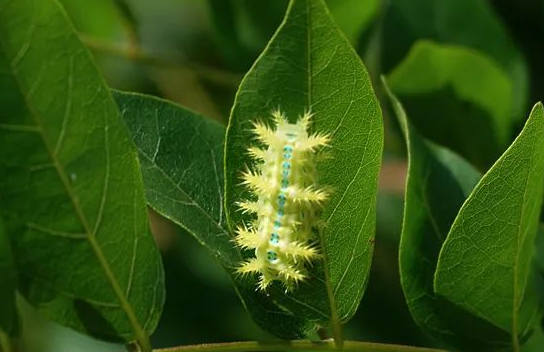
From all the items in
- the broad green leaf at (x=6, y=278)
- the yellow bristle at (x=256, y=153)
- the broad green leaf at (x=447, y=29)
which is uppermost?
the broad green leaf at (x=447, y=29)

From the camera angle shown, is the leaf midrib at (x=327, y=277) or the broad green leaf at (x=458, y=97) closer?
the leaf midrib at (x=327, y=277)

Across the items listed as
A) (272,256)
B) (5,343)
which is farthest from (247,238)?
(5,343)

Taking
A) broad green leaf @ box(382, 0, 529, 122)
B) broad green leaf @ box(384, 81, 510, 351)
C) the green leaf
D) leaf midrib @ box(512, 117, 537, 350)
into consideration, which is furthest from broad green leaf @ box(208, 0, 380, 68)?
leaf midrib @ box(512, 117, 537, 350)

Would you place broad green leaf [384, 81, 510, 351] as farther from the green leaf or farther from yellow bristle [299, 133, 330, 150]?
the green leaf

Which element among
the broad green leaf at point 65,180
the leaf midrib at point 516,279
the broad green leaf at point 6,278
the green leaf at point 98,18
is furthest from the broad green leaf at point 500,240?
the green leaf at point 98,18

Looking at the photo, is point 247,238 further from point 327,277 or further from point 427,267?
point 427,267

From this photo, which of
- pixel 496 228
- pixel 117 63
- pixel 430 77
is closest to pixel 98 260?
pixel 496 228

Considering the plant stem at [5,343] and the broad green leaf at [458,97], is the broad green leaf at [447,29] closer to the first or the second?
the broad green leaf at [458,97]
